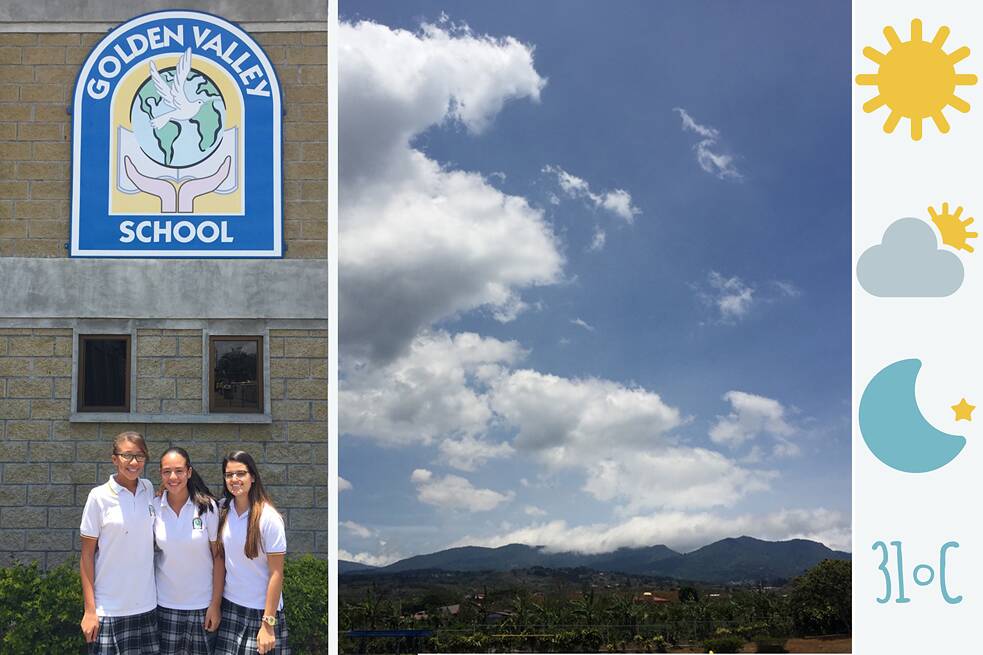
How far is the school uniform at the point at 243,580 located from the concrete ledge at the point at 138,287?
1.48m

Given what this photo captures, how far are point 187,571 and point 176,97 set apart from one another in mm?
2480

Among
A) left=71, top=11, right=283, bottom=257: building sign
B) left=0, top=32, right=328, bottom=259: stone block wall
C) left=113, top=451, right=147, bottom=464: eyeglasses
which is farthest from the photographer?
left=0, top=32, right=328, bottom=259: stone block wall

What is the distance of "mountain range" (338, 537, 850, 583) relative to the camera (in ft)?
22.1

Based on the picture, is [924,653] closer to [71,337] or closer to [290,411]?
[290,411]

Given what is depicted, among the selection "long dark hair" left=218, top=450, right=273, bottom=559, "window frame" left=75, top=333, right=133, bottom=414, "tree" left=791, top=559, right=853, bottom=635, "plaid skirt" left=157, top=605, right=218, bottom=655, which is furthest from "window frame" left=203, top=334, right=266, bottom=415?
"tree" left=791, top=559, right=853, bottom=635

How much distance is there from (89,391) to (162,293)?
0.65 m

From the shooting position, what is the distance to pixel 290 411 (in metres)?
5.32

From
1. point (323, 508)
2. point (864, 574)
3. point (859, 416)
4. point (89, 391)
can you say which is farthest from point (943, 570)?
point (89, 391)

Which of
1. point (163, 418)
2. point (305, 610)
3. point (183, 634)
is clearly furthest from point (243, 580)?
point (163, 418)

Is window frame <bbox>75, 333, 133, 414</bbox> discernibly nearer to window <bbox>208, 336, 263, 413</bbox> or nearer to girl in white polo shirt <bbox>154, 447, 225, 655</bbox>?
window <bbox>208, 336, 263, 413</bbox>

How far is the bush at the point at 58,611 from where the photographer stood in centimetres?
464

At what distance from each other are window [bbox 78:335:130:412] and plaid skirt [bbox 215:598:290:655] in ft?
5.36

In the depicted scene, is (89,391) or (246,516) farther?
(89,391)

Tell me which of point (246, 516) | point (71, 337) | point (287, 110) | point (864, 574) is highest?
point (287, 110)
